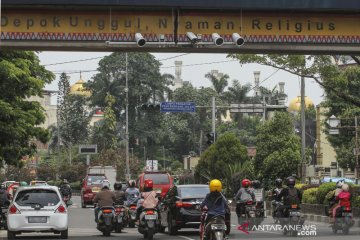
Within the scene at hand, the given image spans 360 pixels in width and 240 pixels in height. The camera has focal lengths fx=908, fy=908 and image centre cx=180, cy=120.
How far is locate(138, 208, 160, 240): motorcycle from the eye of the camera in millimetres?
24062

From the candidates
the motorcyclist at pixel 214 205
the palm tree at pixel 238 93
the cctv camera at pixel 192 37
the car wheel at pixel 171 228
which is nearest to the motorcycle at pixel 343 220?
the car wheel at pixel 171 228

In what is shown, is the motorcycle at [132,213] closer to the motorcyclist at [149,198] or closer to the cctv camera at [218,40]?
the motorcyclist at [149,198]

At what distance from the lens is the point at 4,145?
120 ft

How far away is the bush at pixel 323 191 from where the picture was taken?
35906mm

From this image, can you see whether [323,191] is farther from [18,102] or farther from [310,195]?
[18,102]

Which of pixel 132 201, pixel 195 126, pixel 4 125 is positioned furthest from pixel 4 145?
pixel 195 126

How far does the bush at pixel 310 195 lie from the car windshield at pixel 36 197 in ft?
51.6

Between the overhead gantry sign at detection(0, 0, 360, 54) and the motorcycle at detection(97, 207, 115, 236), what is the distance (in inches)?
185

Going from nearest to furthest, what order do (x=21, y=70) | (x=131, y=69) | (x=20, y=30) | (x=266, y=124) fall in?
(x=20, y=30) < (x=21, y=70) < (x=266, y=124) < (x=131, y=69)

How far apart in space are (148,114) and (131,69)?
5.51 metres

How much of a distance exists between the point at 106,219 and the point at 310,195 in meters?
14.6

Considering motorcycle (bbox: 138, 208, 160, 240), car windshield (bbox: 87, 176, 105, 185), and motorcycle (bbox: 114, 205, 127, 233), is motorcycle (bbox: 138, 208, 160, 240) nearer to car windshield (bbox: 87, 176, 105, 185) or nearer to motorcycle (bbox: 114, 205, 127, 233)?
motorcycle (bbox: 114, 205, 127, 233)

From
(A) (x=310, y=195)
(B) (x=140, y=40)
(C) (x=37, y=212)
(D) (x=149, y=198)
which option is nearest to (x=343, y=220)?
(D) (x=149, y=198)

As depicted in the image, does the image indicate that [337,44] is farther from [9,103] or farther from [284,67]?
[9,103]
